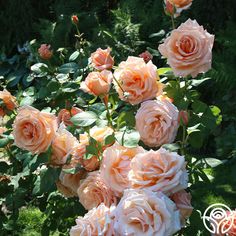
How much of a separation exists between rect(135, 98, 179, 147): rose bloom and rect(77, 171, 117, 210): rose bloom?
201 mm

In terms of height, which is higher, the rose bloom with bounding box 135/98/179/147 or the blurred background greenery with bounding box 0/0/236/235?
the rose bloom with bounding box 135/98/179/147

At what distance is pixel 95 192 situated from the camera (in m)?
1.75

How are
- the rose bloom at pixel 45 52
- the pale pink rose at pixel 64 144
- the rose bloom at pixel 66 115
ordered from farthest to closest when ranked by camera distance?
the rose bloom at pixel 45 52 < the rose bloom at pixel 66 115 < the pale pink rose at pixel 64 144

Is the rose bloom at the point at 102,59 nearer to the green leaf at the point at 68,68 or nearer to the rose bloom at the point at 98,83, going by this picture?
the rose bloom at the point at 98,83

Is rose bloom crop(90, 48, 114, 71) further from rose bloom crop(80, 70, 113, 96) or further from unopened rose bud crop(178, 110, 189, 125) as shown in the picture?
unopened rose bud crop(178, 110, 189, 125)

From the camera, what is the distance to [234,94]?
173 inches

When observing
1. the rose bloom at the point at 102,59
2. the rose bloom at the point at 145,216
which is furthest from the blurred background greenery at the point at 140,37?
the rose bloom at the point at 145,216

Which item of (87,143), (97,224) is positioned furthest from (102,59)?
(97,224)

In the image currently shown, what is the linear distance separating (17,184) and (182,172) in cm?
96

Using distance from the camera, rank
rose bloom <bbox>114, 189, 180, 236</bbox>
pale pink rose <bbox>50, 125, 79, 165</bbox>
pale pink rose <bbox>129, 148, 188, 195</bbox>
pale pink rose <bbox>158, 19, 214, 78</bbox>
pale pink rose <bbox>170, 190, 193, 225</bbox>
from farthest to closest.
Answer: pale pink rose <bbox>50, 125, 79, 165</bbox>
pale pink rose <bbox>158, 19, 214, 78</bbox>
pale pink rose <bbox>170, 190, 193, 225</bbox>
pale pink rose <bbox>129, 148, 188, 195</bbox>
rose bloom <bbox>114, 189, 180, 236</bbox>

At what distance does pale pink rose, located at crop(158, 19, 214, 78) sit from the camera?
1.77m

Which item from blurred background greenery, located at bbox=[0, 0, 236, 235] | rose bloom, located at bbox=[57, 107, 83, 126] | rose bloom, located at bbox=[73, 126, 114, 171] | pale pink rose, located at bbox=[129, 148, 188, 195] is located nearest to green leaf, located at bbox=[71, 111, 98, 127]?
rose bloom, located at bbox=[73, 126, 114, 171]

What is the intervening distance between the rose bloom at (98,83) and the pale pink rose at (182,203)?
412 millimetres

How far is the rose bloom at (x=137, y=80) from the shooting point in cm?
182
